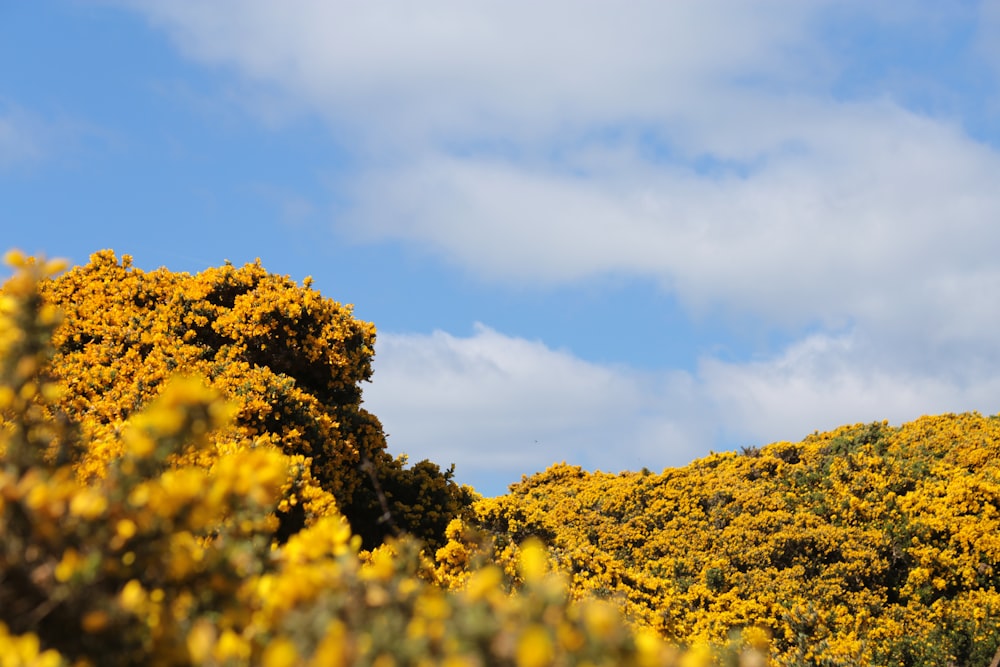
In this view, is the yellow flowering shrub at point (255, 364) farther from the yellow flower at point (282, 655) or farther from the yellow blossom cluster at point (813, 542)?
the yellow flower at point (282, 655)

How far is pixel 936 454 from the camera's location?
2350 cm

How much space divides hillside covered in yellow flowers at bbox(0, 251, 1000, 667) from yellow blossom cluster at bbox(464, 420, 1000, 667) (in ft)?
0.21

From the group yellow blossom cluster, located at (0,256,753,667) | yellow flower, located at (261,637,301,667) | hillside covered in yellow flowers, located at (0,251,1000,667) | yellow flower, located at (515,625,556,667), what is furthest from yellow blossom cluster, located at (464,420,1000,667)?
yellow flower, located at (515,625,556,667)

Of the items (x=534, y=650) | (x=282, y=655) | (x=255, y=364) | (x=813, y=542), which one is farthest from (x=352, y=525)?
(x=813, y=542)

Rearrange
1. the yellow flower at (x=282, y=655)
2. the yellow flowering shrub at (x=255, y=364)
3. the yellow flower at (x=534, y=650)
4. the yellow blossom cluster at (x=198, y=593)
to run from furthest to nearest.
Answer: the yellow flowering shrub at (x=255, y=364), the yellow blossom cluster at (x=198, y=593), the yellow flower at (x=282, y=655), the yellow flower at (x=534, y=650)

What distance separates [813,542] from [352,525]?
12.8m

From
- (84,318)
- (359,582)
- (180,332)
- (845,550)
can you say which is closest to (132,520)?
(359,582)

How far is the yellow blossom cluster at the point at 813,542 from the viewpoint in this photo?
1616 centimetres

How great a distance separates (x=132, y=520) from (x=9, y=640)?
556mm

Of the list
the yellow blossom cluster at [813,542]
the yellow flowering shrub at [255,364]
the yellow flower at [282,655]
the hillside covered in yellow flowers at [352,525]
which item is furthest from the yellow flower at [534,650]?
the yellow blossom cluster at [813,542]

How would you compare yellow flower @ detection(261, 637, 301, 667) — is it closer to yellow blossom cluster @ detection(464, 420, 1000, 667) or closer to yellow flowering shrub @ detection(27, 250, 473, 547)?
yellow flowering shrub @ detection(27, 250, 473, 547)

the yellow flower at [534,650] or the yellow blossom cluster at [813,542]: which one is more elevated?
the yellow blossom cluster at [813,542]

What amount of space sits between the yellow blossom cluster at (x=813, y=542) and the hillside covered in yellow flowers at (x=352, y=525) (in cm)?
7

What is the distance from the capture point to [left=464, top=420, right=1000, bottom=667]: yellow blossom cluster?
A: 16.2 m
